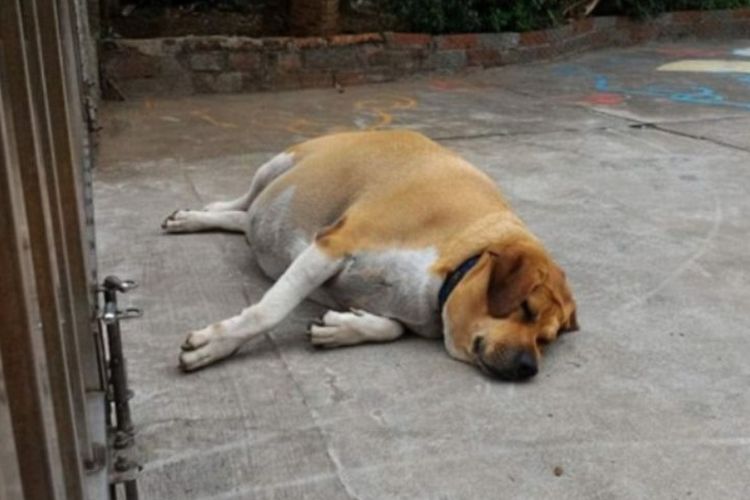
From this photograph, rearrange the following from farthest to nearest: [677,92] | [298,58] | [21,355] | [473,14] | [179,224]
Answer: [473,14] → [298,58] → [677,92] → [179,224] → [21,355]

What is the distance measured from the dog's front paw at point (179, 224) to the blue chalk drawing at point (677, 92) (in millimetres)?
6388

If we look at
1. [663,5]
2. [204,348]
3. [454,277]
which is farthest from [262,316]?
[663,5]

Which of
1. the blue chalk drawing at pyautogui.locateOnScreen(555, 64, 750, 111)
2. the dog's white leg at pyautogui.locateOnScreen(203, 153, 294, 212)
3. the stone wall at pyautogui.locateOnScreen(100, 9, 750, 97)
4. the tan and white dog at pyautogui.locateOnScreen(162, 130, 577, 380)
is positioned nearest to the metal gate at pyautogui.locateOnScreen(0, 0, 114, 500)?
the tan and white dog at pyautogui.locateOnScreen(162, 130, 577, 380)

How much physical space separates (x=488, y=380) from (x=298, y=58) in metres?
7.70

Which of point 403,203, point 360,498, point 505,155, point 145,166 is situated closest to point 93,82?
point 145,166

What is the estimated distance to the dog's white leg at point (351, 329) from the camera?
3.45m

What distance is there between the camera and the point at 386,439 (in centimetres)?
287

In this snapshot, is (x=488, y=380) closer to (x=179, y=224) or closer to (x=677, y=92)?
(x=179, y=224)

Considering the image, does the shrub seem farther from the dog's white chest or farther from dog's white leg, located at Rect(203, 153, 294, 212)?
the dog's white chest

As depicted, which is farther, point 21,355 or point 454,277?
point 454,277

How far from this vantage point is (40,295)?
164 cm

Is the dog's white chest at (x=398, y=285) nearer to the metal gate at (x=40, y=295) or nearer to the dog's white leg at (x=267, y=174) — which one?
the dog's white leg at (x=267, y=174)

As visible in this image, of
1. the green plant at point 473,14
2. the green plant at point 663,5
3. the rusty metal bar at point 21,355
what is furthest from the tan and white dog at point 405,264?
the green plant at point 663,5

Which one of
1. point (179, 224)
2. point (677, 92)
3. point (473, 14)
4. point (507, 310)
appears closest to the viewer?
point (507, 310)
